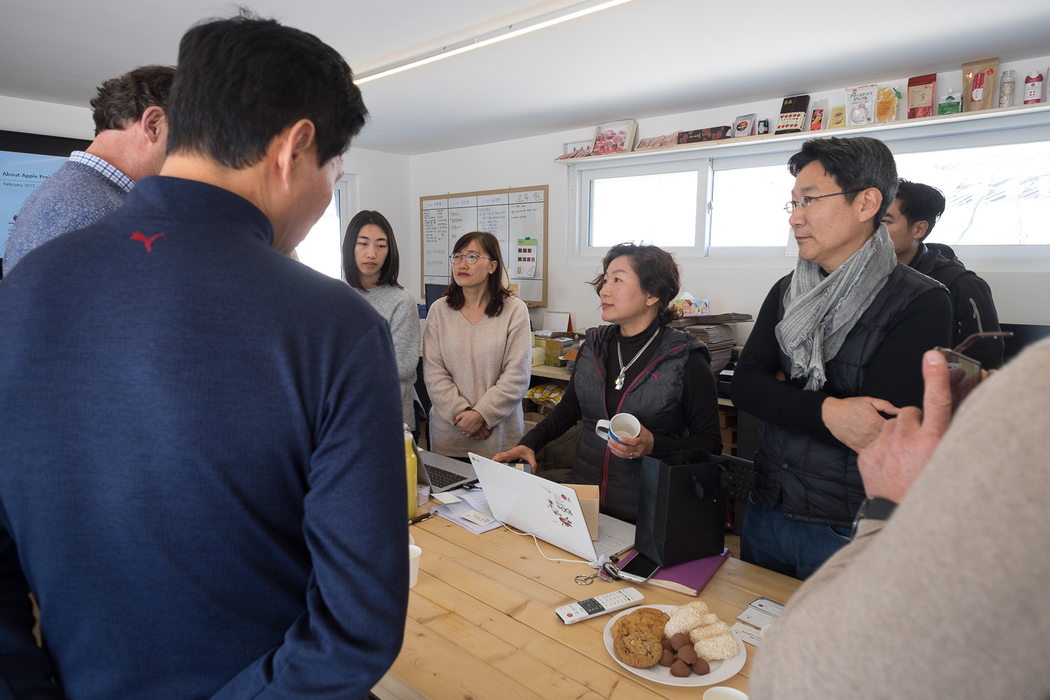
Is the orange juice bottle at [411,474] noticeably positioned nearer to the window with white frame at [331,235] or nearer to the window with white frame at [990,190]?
the window with white frame at [990,190]

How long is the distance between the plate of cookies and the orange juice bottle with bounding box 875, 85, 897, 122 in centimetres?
306

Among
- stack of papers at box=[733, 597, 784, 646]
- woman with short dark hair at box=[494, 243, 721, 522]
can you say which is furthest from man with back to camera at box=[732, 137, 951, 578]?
stack of papers at box=[733, 597, 784, 646]

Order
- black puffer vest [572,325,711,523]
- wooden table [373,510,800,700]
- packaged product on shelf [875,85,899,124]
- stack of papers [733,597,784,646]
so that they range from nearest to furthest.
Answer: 1. wooden table [373,510,800,700]
2. stack of papers [733,597,784,646]
3. black puffer vest [572,325,711,523]
4. packaged product on shelf [875,85,899,124]

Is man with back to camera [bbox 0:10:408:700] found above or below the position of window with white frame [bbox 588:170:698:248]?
below

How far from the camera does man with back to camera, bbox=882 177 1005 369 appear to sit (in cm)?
217

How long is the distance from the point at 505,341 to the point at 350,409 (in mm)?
2084

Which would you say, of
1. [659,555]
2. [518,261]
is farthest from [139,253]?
[518,261]

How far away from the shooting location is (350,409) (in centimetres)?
62

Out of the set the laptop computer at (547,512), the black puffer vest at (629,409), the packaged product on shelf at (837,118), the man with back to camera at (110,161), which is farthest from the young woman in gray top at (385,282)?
the packaged product on shelf at (837,118)

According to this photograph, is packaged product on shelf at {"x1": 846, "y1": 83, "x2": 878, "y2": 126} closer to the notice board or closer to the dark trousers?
the notice board

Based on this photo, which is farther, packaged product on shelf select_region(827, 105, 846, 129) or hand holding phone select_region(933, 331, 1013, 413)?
packaged product on shelf select_region(827, 105, 846, 129)

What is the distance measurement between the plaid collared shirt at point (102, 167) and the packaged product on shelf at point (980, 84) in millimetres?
3468

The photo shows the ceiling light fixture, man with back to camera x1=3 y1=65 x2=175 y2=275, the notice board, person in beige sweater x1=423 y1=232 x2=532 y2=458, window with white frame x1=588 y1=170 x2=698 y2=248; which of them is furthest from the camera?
the notice board

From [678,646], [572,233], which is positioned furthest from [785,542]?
[572,233]
